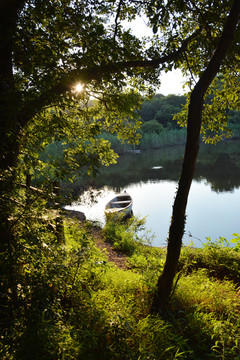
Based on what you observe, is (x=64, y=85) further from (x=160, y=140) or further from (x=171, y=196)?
(x=160, y=140)

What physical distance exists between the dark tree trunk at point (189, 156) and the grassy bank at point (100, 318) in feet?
0.80

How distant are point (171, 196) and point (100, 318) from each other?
16727 millimetres

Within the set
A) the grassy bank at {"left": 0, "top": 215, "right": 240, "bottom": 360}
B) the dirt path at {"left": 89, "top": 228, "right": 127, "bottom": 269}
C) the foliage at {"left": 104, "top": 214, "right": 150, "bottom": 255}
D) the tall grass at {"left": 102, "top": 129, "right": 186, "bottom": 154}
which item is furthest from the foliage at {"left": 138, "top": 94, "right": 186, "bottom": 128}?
the grassy bank at {"left": 0, "top": 215, "right": 240, "bottom": 360}

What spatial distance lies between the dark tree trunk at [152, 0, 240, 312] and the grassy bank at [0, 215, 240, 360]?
0.80 feet

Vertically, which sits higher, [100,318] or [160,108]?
[160,108]

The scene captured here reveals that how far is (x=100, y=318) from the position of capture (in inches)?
92.4

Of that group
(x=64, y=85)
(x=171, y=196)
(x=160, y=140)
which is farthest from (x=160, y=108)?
(x=64, y=85)

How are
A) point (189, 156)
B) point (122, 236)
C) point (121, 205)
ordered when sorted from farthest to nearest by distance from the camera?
point (121, 205) < point (122, 236) < point (189, 156)

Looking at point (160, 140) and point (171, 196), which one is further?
point (160, 140)

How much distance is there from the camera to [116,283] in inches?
140

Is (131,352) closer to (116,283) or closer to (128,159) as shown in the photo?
(116,283)

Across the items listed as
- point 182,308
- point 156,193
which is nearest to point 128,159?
point 156,193

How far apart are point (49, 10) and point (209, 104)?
10.5 feet

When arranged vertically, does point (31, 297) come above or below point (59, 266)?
below
